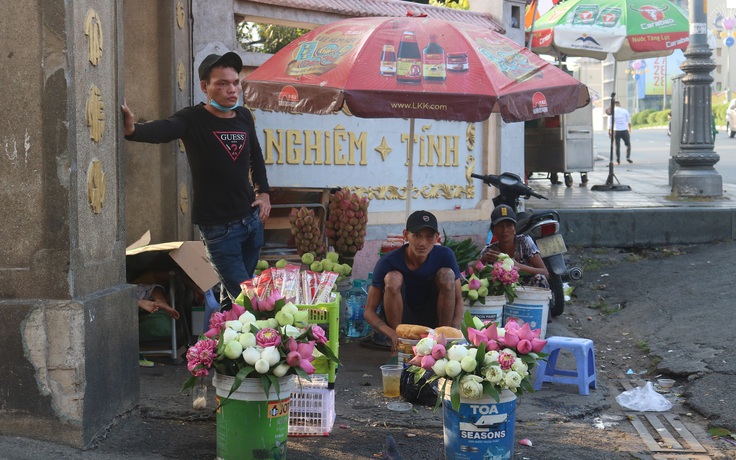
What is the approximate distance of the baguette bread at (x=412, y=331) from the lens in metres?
5.80

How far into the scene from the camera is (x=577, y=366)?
21.1ft

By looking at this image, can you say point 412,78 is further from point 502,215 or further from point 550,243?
point 550,243

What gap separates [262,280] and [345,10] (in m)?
4.27

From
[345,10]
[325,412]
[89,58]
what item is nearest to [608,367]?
[325,412]

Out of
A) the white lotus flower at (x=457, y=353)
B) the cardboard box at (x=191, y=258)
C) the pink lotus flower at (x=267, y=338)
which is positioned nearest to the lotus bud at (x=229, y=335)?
the pink lotus flower at (x=267, y=338)

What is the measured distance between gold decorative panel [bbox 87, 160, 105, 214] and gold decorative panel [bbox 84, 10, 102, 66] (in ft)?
1.76

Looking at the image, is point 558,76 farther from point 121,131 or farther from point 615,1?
point 615,1

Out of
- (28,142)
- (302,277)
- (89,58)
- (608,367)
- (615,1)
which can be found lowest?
(608,367)

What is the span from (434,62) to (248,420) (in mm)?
2744

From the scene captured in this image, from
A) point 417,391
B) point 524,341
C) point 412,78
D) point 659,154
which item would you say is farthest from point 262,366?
point 659,154

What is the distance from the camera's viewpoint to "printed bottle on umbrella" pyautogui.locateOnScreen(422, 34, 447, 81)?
6.00m

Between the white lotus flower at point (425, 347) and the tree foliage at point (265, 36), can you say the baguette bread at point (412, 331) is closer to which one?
the white lotus flower at point (425, 347)

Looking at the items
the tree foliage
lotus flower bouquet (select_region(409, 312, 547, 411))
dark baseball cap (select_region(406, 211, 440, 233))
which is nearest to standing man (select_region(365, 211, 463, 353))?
dark baseball cap (select_region(406, 211, 440, 233))

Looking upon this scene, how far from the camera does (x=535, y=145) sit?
16.8m
